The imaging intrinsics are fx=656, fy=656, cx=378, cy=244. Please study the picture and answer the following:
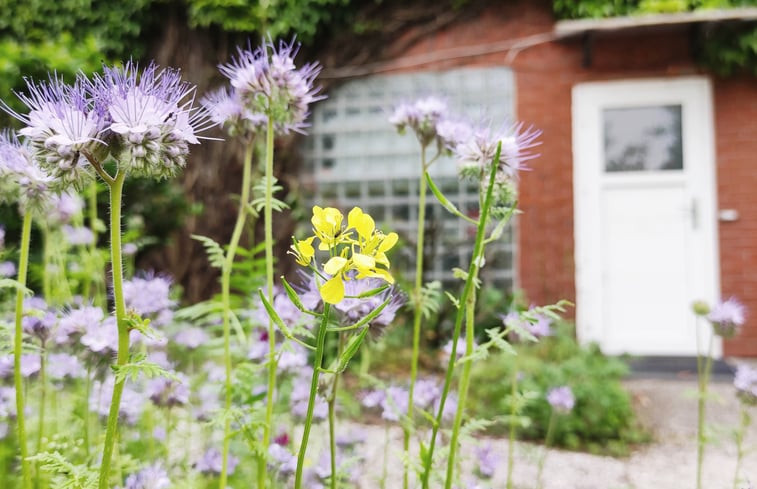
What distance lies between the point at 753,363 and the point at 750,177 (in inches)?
62.7

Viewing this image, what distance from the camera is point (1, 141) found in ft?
3.90

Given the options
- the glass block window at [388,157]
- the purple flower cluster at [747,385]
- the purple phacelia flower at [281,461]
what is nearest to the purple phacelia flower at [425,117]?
the purple phacelia flower at [281,461]

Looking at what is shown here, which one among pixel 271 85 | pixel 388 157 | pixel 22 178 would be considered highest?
pixel 388 157

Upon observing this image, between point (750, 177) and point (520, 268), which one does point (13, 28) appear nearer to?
point (520, 268)

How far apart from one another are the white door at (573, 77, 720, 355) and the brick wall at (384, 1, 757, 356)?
10 centimetres

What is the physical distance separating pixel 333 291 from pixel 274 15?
224 inches

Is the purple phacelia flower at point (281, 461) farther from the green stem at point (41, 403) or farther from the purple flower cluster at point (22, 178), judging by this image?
the purple flower cluster at point (22, 178)

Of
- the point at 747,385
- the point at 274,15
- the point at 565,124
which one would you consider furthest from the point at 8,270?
the point at 565,124

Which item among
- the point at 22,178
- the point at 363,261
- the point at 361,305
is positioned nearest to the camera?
the point at 363,261

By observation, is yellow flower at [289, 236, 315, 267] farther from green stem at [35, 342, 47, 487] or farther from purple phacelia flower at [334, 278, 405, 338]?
green stem at [35, 342, 47, 487]

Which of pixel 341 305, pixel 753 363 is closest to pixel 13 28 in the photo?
pixel 341 305

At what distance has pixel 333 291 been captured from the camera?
0.64 m

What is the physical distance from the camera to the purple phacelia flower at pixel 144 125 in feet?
2.48

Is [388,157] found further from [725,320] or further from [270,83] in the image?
[270,83]
